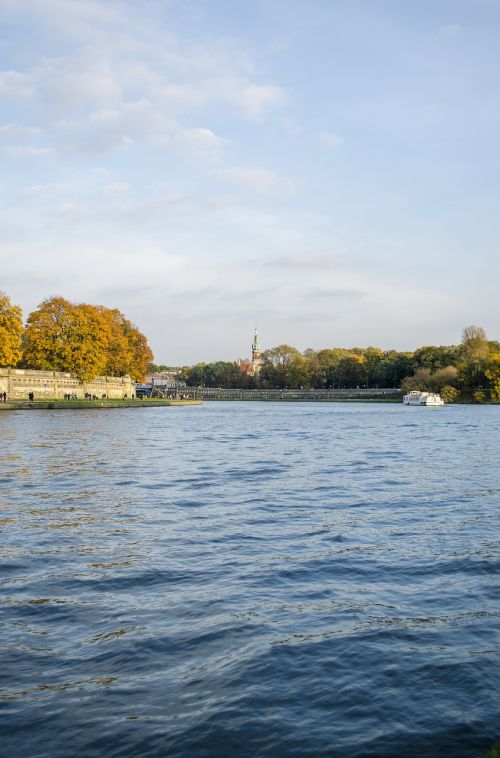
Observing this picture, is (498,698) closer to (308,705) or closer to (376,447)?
(308,705)

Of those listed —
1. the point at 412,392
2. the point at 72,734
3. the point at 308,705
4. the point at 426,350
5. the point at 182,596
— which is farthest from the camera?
the point at 426,350

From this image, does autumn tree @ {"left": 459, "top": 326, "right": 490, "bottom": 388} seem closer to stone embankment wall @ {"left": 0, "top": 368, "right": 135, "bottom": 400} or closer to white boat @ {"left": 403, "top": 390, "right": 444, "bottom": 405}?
white boat @ {"left": 403, "top": 390, "right": 444, "bottom": 405}

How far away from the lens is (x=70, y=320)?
10806 cm

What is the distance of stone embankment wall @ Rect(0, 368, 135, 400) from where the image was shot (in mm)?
104875

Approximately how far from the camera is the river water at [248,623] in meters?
7.46

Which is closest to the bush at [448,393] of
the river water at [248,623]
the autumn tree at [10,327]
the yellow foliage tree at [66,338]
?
the yellow foliage tree at [66,338]

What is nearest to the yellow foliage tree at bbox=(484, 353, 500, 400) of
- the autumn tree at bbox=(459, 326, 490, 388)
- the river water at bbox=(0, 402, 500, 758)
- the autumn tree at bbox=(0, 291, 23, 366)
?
the autumn tree at bbox=(459, 326, 490, 388)

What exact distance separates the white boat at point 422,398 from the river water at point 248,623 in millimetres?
129048

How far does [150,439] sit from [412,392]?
391 feet

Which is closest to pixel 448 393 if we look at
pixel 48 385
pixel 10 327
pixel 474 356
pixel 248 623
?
pixel 474 356

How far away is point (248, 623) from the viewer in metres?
10.6

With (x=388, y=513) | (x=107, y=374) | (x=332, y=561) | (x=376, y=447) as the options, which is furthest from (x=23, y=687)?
(x=107, y=374)

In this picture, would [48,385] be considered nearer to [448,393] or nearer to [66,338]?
[66,338]

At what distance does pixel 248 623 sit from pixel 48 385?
108m
